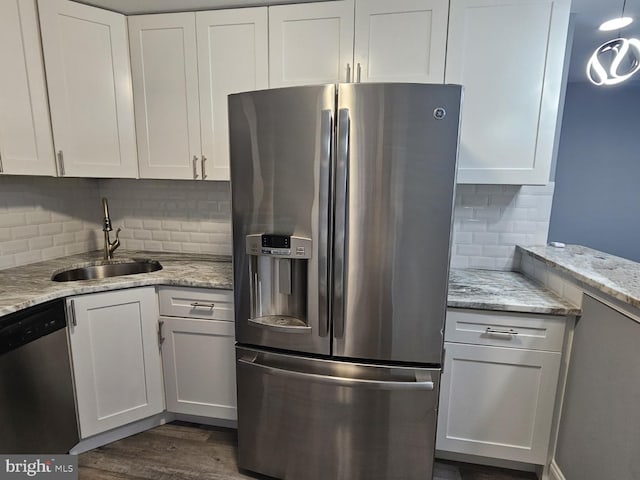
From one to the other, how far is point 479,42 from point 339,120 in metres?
0.96

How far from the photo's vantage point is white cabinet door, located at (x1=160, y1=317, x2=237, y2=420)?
5.98 feet

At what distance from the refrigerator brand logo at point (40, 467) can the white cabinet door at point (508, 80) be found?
93.9 inches

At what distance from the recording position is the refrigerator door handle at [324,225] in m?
1.25

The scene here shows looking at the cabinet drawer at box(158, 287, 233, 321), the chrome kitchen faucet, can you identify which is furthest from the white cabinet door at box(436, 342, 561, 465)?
the chrome kitchen faucet

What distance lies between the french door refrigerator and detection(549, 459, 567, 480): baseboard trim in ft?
2.02

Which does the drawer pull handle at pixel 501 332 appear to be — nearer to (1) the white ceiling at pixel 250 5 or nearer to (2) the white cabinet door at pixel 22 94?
(1) the white ceiling at pixel 250 5

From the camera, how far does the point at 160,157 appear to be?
2.05 metres

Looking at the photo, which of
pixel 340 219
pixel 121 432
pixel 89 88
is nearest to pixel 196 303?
pixel 121 432

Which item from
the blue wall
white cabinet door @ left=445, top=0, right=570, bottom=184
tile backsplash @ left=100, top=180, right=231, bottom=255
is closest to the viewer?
white cabinet door @ left=445, top=0, right=570, bottom=184

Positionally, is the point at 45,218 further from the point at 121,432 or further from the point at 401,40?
the point at 401,40

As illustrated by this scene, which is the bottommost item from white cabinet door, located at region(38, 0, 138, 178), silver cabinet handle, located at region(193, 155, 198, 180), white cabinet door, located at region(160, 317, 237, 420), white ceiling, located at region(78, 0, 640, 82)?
white cabinet door, located at region(160, 317, 237, 420)

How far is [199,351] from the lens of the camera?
6.08 feet

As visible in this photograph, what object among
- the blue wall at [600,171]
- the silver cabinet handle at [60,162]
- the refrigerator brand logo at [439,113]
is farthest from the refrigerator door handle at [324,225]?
the blue wall at [600,171]

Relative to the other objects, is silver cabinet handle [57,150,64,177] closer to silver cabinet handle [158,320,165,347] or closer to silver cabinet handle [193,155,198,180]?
silver cabinet handle [193,155,198,180]
